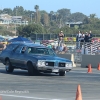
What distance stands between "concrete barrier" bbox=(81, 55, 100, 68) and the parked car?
9.91 meters

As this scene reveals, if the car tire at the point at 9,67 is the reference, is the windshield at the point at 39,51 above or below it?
above

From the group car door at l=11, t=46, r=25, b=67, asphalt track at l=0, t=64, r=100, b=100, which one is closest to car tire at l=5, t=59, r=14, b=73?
car door at l=11, t=46, r=25, b=67

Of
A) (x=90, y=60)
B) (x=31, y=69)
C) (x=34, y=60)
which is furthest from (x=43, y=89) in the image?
(x=90, y=60)

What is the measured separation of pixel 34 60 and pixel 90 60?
1188cm

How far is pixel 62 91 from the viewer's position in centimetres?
1617

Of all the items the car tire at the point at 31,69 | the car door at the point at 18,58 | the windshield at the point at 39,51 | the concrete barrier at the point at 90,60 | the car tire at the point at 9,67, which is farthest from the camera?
the concrete barrier at the point at 90,60

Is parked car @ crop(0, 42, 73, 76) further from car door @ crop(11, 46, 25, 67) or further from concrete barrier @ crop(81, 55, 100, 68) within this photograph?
concrete barrier @ crop(81, 55, 100, 68)

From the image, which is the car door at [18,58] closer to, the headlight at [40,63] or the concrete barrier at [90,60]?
the headlight at [40,63]

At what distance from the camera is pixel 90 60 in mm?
33219

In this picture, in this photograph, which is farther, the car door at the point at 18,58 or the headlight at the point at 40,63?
the car door at the point at 18,58

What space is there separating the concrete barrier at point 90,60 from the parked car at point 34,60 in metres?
9.91

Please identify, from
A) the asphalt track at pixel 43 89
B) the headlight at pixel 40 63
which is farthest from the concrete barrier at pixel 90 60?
the asphalt track at pixel 43 89

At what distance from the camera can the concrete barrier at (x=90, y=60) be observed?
108 feet

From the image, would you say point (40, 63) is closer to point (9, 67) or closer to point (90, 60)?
point (9, 67)
